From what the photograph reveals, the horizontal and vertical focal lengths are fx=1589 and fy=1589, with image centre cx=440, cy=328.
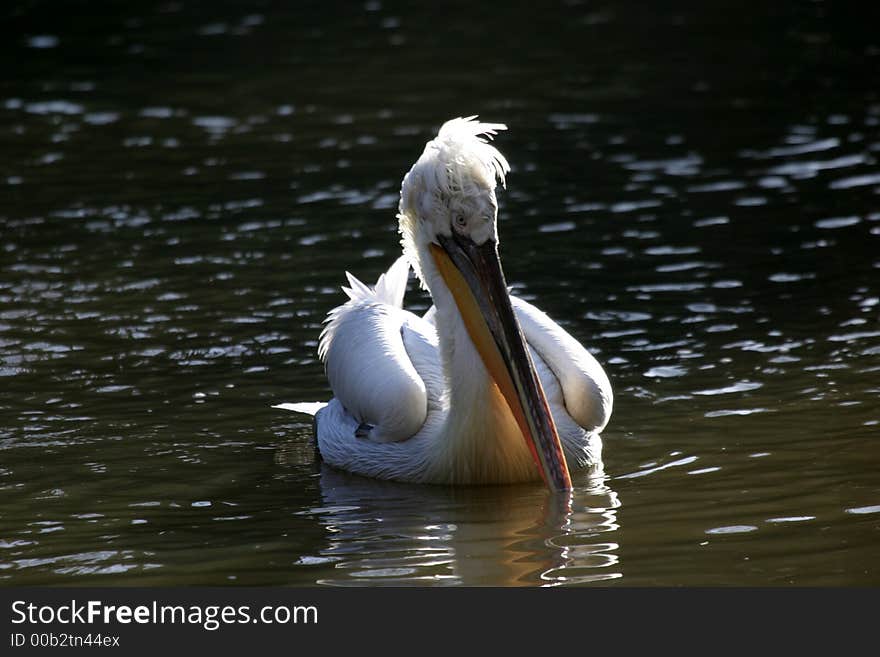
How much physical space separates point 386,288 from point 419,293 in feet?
5.79

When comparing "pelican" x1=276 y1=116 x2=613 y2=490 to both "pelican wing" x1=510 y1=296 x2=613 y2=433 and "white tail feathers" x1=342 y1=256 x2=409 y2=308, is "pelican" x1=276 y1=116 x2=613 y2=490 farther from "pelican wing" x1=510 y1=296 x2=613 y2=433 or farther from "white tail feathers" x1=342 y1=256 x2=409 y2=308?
"white tail feathers" x1=342 y1=256 x2=409 y2=308

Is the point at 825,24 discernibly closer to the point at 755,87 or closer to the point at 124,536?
the point at 755,87

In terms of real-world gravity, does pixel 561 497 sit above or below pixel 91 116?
below

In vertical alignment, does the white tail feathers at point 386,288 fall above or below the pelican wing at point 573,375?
above

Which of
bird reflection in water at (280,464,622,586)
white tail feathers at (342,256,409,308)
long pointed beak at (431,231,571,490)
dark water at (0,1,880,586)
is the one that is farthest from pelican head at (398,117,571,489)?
white tail feathers at (342,256,409,308)

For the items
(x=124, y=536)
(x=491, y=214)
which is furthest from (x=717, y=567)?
(x=124, y=536)

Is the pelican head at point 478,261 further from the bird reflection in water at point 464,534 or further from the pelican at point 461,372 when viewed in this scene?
the bird reflection in water at point 464,534

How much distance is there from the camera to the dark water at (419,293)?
4.98 metres

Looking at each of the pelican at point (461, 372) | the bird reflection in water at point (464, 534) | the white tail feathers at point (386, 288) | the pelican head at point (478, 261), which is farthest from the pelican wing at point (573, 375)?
the white tail feathers at point (386, 288)

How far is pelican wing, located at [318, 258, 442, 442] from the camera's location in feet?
18.4

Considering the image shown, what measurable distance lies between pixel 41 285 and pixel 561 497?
3.79m

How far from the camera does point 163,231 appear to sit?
896cm

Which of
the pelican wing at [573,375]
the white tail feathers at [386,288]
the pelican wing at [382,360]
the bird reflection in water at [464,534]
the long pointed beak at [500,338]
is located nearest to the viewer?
the bird reflection in water at [464,534]

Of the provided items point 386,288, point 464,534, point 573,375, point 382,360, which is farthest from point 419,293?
point 464,534
